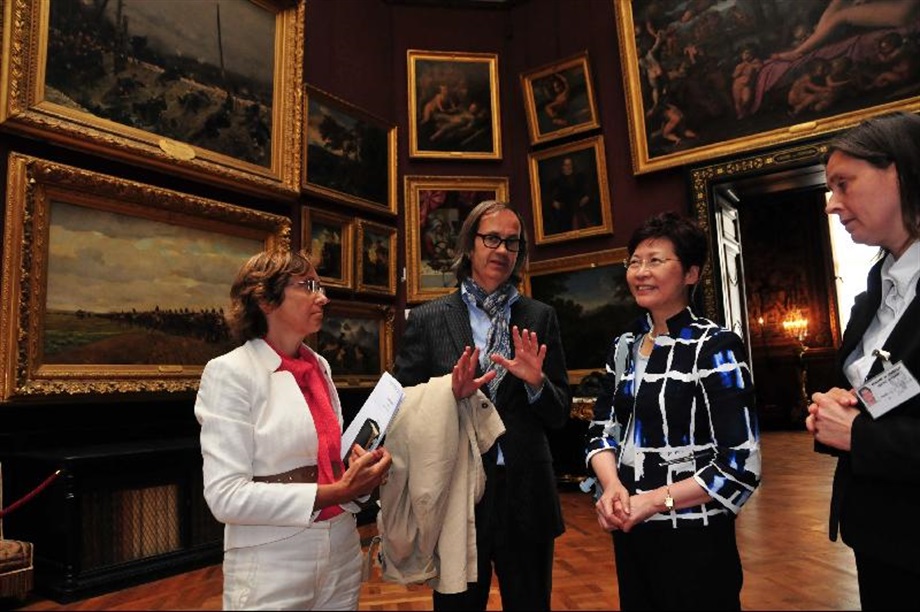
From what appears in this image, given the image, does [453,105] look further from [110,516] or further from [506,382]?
[506,382]

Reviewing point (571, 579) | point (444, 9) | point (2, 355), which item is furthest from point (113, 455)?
point (444, 9)

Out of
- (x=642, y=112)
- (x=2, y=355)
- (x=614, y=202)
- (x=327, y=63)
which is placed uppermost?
(x=327, y=63)

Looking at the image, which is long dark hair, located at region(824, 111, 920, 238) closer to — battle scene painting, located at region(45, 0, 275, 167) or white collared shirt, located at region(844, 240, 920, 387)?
white collared shirt, located at region(844, 240, 920, 387)

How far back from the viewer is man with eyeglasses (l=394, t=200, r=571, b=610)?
2.11m

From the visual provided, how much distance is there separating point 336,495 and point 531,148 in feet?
23.8

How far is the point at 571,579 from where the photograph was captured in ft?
13.9

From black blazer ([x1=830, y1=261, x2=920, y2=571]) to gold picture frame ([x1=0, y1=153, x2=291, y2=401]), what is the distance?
494 cm

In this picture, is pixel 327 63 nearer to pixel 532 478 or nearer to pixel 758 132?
pixel 758 132

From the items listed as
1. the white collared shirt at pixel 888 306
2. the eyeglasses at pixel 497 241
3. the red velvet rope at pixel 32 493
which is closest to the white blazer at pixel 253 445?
the eyeglasses at pixel 497 241

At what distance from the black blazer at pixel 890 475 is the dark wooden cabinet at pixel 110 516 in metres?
4.44

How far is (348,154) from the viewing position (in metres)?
7.35

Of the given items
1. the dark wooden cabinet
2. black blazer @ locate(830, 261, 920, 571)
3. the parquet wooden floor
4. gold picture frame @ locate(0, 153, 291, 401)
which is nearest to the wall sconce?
the parquet wooden floor

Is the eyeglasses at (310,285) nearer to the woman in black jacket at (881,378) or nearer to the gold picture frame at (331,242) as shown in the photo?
the woman in black jacket at (881,378)

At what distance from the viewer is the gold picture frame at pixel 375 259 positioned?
7.35 metres
